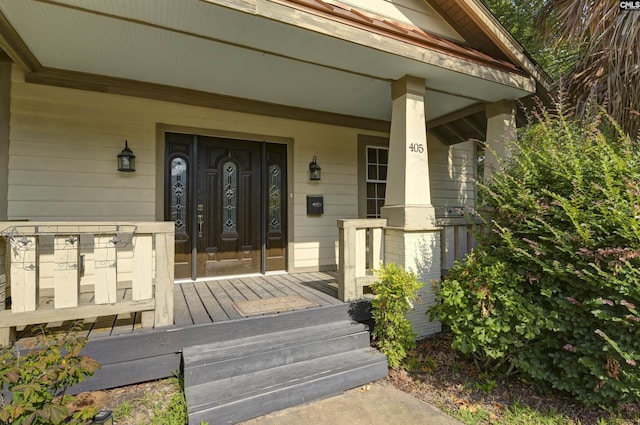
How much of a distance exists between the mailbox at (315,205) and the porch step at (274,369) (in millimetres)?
2177

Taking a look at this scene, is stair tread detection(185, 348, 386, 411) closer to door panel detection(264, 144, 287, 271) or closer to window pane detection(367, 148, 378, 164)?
door panel detection(264, 144, 287, 271)

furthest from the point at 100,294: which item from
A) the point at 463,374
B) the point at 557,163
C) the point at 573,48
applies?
the point at 573,48

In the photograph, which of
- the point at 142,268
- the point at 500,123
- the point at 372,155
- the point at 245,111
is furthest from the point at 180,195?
the point at 500,123

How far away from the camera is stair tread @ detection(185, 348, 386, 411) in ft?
7.39

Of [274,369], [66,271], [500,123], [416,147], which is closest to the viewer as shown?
[66,271]

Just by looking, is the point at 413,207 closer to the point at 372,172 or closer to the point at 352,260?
the point at 352,260

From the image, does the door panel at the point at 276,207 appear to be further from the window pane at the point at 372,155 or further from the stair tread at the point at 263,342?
the stair tread at the point at 263,342

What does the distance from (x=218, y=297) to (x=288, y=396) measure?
1513mm

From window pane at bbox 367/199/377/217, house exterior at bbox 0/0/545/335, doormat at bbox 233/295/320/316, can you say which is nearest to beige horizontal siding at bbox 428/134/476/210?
house exterior at bbox 0/0/545/335

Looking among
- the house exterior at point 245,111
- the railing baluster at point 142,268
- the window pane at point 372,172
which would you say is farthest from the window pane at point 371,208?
the railing baluster at point 142,268

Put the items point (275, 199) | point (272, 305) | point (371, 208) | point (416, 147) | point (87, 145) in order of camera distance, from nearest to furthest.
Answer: point (272, 305)
point (416, 147)
point (87, 145)
point (275, 199)
point (371, 208)

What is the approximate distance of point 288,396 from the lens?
2441 millimetres

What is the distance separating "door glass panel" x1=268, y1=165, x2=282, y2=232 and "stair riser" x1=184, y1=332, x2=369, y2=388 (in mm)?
2332

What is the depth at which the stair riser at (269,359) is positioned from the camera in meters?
2.41
